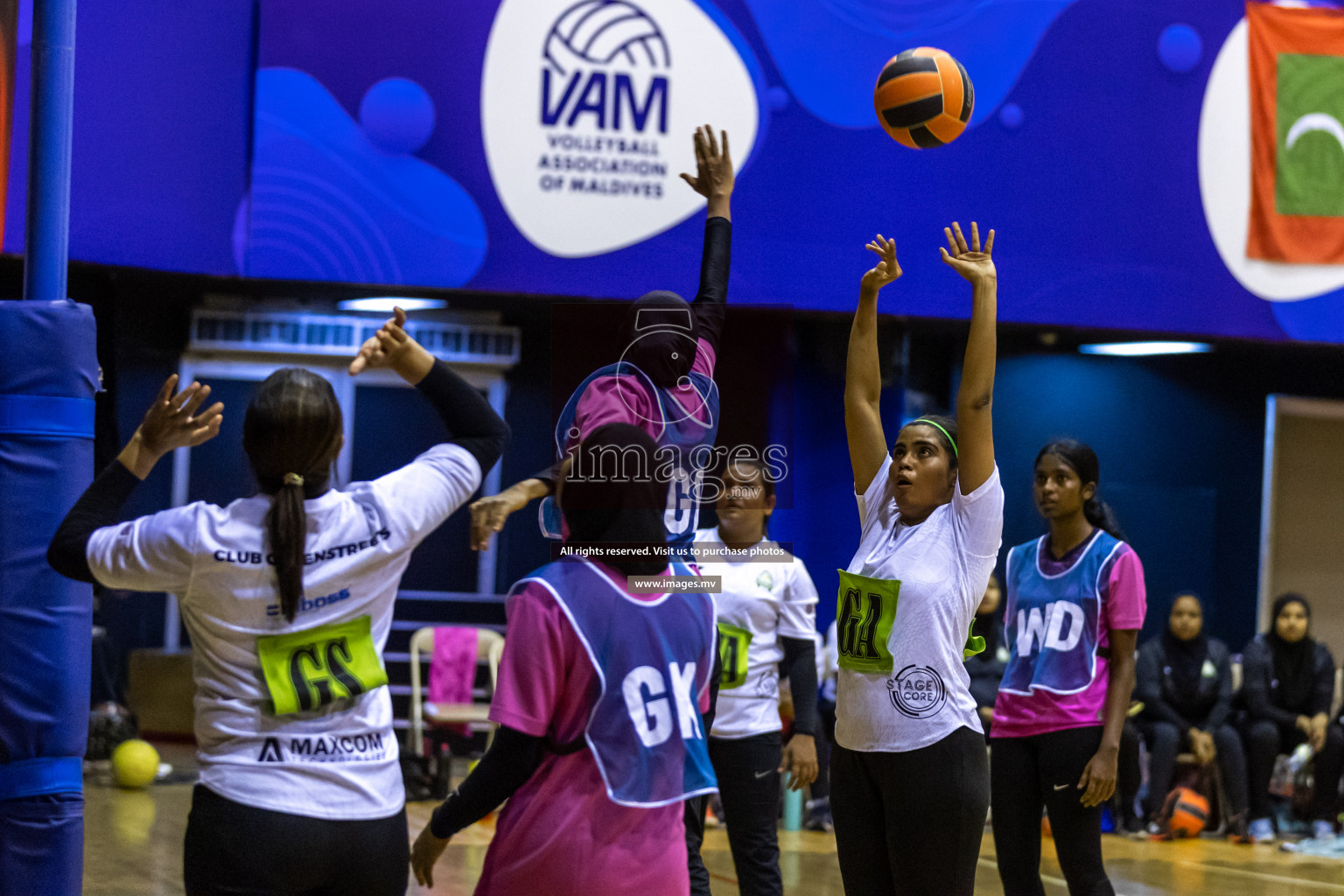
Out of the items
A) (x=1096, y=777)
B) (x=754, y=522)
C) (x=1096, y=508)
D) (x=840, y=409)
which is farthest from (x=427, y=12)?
(x=1096, y=777)

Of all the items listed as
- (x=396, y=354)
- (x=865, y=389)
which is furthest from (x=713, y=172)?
(x=396, y=354)

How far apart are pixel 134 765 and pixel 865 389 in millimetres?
6742

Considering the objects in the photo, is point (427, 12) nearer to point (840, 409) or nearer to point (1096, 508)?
A: point (840, 409)

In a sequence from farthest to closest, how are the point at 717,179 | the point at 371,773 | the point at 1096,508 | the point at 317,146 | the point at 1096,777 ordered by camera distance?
the point at 317,146 → the point at 1096,508 → the point at 1096,777 → the point at 717,179 → the point at 371,773

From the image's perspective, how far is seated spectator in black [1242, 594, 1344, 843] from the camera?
864 cm

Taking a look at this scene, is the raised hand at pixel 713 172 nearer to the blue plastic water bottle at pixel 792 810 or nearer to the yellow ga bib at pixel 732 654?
the yellow ga bib at pixel 732 654

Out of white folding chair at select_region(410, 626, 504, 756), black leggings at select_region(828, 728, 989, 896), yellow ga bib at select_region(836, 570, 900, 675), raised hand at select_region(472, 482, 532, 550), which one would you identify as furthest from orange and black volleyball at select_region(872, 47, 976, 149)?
white folding chair at select_region(410, 626, 504, 756)

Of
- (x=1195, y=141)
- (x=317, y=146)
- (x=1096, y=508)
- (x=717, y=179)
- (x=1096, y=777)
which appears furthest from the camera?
(x=1195, y=141)

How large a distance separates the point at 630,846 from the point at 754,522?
2.62m

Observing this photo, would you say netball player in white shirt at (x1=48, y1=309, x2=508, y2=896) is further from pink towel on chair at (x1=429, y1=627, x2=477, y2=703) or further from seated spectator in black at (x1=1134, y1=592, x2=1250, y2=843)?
seated spectator in black at (x1=1134, y1=592, x2=1250, y2=843)

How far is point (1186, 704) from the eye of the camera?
8.91 metres

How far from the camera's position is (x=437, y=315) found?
10141 mm

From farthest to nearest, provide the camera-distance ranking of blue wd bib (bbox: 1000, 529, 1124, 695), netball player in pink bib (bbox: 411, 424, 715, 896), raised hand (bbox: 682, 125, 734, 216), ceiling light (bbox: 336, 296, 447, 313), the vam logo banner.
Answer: ceiling light (bbox: 336, 296, 447, 313)
the vam logo banner
blue wd bib (bbox: 1000, 529, 1124, 695)
raised hand (bbox: 682, 125, 734, 216)
netball player in pink bib (bbox: 411, 424, 715, 896)

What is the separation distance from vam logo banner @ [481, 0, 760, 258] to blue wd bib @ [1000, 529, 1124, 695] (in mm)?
5152
